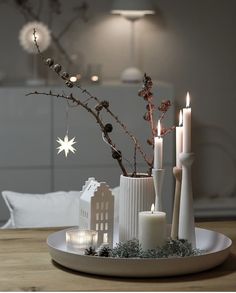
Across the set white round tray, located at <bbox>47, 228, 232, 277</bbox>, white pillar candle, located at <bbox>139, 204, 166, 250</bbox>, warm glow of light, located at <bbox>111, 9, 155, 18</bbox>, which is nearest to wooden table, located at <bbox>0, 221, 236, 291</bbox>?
white round tray, located at <bbox>47, 228, 232, 277</bbox>

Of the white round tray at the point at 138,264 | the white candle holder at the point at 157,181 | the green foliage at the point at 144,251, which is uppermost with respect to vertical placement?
the white candle holder at the point at 157,181

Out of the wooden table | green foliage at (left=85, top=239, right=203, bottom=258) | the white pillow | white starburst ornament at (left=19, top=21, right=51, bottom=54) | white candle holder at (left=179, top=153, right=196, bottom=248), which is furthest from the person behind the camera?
white starburst ornament at (left=19, top=21, right=51, bottom=54)

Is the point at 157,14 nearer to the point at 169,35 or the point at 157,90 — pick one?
the point at 169,35

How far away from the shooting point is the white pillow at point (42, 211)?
304 cm

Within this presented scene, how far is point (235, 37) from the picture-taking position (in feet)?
17.3

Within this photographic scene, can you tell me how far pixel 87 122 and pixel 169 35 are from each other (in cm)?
91

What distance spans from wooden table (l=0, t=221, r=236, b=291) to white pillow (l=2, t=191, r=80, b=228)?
65 cm

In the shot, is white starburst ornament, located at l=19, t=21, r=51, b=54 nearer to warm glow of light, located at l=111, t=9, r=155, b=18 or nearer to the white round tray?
warm glow of light, located at l=111, t=9, r=155, b=18

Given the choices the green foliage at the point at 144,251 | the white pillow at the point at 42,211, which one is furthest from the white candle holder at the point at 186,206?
the white pillow at the point at 42,211

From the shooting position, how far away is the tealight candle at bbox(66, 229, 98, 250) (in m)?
2.22

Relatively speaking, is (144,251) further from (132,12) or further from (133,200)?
(132,12)

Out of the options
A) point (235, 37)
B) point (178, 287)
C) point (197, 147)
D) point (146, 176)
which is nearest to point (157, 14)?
point (235, 37)

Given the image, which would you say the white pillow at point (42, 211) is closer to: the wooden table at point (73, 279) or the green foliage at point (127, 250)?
the wooden table at point (73, 279)

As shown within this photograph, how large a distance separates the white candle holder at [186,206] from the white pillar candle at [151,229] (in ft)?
0.33
